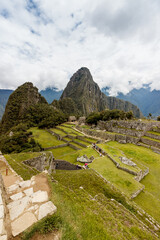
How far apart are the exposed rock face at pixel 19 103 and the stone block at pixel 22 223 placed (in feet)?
227

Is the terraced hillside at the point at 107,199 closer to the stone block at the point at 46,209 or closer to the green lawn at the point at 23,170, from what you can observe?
the green lawn at the point at 23,170

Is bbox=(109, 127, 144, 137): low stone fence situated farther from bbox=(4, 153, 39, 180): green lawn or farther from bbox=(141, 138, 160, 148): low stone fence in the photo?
bbox=(4, 153, 39, 180): green lawn

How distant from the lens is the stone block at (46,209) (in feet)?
10.2

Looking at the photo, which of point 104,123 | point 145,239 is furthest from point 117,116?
point 145,239

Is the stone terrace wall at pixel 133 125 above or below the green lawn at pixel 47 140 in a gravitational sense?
above

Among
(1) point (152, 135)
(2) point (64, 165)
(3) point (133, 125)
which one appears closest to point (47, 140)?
(2) point (64, 165)

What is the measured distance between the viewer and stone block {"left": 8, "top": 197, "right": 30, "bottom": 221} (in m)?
3.10

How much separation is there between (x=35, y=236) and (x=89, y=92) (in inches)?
7104

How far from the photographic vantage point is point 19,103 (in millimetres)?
71812

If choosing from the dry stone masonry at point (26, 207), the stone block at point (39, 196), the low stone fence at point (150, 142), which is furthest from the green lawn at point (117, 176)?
the low stone fence at point (150, 142)

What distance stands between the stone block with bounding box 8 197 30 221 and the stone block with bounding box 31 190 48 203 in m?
0.20

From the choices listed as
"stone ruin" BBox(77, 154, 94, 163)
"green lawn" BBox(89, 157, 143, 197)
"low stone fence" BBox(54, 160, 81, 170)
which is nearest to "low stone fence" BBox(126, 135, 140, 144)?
"green lawn" BBox(89, 157, 143, 197)

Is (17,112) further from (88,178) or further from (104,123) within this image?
(88,178)

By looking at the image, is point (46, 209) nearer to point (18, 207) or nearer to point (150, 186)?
point (18, 207)
